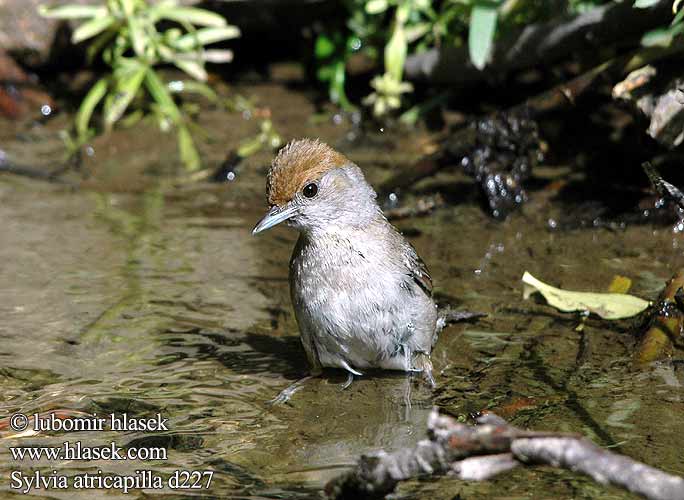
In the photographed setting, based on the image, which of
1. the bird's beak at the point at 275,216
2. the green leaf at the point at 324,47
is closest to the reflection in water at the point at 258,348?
the bird's beak at the point at 275,216

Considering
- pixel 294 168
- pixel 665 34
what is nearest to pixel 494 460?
pixel 294 168

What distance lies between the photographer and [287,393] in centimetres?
451

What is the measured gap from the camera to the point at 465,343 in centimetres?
501

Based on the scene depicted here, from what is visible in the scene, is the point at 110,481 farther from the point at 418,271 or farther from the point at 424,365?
the point at 418,271

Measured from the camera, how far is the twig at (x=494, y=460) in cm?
268

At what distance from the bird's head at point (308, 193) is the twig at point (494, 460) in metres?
1.77

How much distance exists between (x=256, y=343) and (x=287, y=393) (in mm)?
648

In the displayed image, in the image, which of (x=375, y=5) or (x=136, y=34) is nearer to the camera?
(x=375, y=5)

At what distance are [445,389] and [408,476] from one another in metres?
1.52

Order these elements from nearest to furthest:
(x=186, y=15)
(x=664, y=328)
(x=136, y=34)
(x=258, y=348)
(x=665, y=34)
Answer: (x=664, y=328) → (x=258, y=348) → (x=665, y=34) → (x=136, y=34) → (x=186, y=15)

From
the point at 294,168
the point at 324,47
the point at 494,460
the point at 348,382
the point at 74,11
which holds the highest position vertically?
the point at 74,11

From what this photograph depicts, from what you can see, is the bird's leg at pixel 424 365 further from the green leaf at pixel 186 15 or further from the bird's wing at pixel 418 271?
the green leaf at pixel 186 15

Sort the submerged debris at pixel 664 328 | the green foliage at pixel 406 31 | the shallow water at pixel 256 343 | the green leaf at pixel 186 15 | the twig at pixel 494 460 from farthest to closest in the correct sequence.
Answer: the green leaf at pixel 186 15, the green foliage at pixel 406 31, the submerged debris at pixel 664 328, the shallow water at pixel 256 343, the twig at pixel 494 460

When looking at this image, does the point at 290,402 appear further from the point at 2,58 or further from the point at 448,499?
the point at 2,58
